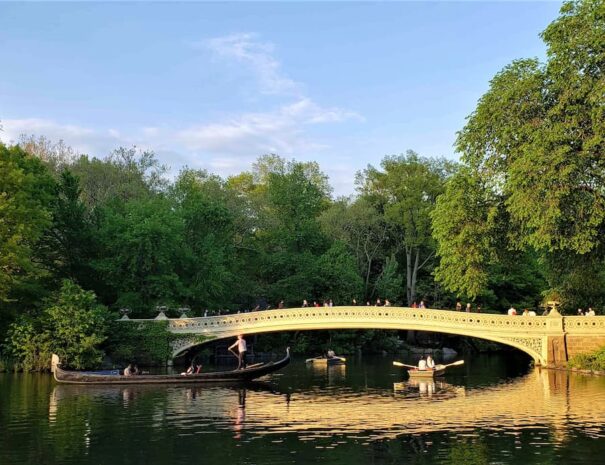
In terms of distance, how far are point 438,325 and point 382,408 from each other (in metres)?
14.0

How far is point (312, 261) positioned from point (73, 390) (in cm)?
2612

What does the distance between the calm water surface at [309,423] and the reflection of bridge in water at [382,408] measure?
32 millimetres

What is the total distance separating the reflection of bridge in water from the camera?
55.3 ft

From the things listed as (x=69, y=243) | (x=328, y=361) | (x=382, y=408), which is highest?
(x=69, y=243)

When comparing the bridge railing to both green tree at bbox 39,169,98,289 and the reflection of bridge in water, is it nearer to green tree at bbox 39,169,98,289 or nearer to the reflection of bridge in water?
the reflection of bridge in water

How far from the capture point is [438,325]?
33.9 metres

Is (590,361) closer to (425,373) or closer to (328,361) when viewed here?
(425,373)

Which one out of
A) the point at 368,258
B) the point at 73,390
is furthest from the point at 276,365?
the point at 368,258

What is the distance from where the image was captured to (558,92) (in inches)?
1133

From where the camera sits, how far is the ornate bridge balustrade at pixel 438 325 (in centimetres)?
3247

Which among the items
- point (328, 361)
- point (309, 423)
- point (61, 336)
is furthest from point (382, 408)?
point (328, 361)

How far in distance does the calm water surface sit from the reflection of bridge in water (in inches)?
1.3

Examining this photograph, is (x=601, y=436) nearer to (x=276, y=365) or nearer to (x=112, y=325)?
(x=276, y=365)

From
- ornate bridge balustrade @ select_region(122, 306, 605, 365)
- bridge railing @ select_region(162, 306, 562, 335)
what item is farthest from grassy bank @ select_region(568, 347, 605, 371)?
bridge railing @ select_region(162, 306, 562, 335)
